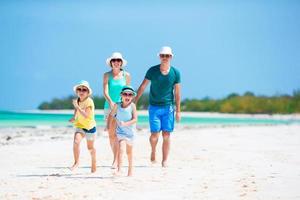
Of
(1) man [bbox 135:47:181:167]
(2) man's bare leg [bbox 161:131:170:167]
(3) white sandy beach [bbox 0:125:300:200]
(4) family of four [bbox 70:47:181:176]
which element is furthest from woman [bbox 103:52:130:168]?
(2) man's bare leg [bbox 161:131:170:167]

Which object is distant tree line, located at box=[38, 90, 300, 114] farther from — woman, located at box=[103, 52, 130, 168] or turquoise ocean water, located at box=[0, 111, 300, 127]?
woman, located at box=[103, 52, 130, 168]

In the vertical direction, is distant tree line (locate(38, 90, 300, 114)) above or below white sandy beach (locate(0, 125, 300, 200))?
above

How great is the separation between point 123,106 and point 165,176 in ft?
3.43

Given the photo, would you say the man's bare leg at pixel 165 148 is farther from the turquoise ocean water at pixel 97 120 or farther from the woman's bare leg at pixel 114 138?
the turquoise ocean water at pixel 97 120

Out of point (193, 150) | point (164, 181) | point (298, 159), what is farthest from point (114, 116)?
point (193, 150)

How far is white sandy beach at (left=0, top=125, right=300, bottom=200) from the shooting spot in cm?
655

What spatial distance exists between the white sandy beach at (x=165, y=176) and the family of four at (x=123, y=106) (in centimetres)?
40

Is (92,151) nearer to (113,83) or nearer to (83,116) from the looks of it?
(83,116)

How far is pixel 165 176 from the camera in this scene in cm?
794

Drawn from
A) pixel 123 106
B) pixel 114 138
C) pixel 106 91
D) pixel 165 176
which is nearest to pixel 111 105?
pixel 106 91

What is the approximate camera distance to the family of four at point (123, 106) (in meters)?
8.01

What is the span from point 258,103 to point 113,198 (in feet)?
144

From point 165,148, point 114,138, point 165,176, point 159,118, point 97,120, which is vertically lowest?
point 165,176

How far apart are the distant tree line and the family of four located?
122ft
